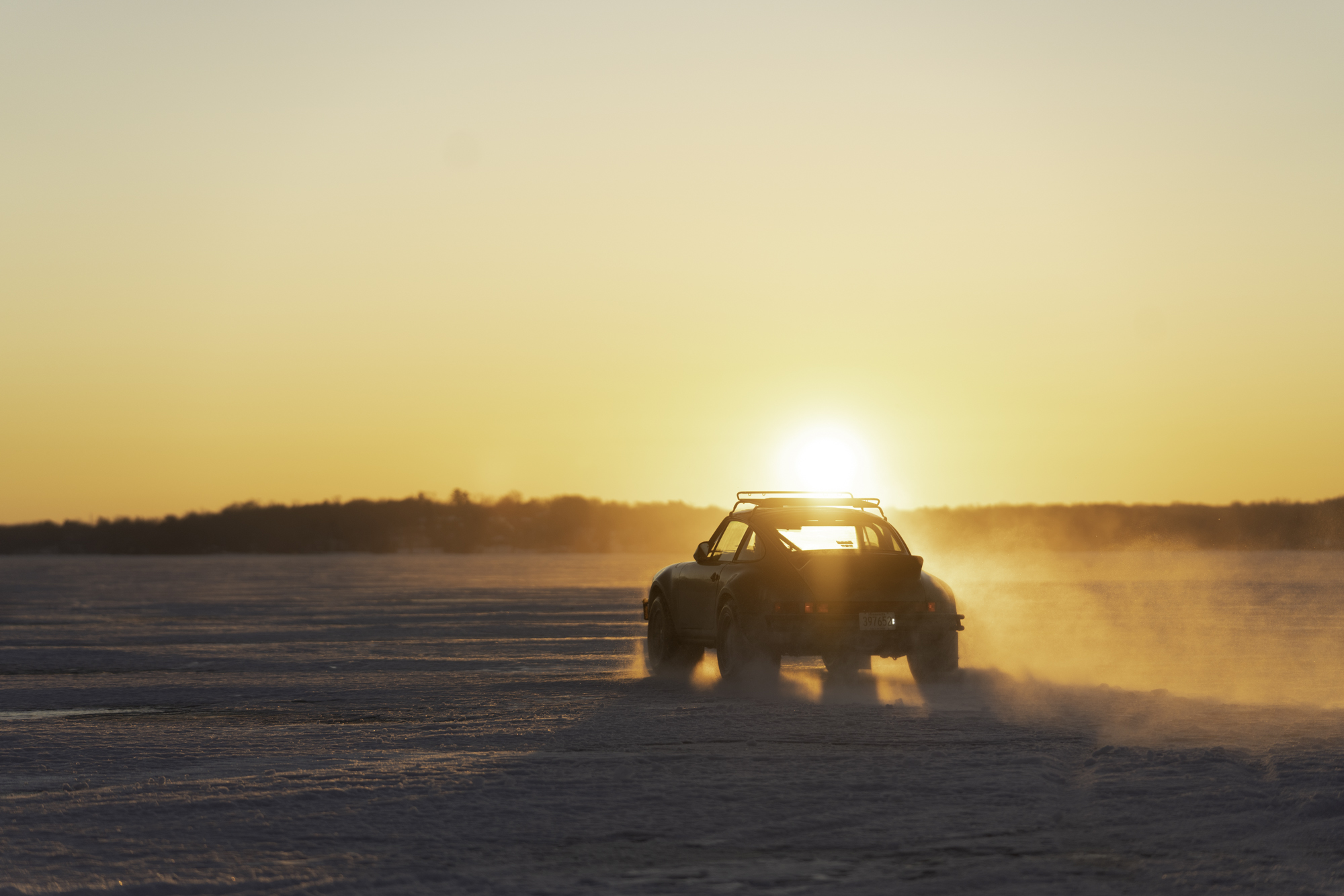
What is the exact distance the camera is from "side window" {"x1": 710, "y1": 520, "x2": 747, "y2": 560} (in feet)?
46.7

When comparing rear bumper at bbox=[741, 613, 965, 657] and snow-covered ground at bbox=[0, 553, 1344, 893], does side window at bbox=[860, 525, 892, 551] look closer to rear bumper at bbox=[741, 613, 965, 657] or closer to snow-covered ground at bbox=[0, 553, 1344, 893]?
rear bumper at bbox=[741, 613, 965, 657]

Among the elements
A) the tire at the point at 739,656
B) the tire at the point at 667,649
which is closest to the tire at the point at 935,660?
the tire at the point at 739,656

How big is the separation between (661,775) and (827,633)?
5.38 m

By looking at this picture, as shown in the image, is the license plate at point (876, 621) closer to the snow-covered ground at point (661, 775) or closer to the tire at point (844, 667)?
the snow-covered ground at point (661, 775)

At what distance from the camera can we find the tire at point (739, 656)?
13.3 m

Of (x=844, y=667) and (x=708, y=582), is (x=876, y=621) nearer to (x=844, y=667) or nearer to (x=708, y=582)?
(x=844, y=667)

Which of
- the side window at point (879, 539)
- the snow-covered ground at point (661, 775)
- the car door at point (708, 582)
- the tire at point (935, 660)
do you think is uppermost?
the side window at point (879, 539)

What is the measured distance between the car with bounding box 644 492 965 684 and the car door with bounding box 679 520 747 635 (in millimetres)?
18

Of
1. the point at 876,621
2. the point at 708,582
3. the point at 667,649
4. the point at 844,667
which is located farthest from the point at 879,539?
the point at 667,649

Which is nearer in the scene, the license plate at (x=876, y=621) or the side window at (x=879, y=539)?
the license plate at (x=876, y=621)

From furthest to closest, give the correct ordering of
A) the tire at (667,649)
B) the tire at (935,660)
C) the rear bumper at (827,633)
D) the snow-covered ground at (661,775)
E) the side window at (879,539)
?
the tire at (667,649) → the side window at (879,539) → the tire at (935,660) → the rear bumper at (827,633) → the snow-covered ground at (661,775)

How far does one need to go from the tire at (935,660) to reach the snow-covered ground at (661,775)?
265 mm

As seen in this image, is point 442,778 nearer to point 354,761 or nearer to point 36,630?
point 354,761

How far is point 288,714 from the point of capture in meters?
11.6
